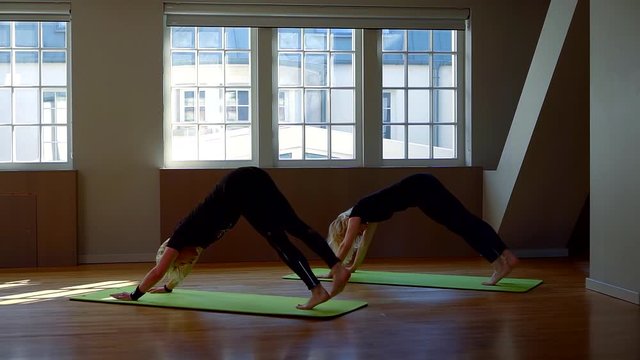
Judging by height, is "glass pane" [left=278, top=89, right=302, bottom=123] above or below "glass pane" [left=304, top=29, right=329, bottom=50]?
below

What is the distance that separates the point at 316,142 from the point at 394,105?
862 mm

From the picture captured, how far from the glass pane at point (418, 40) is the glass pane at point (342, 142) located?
1.01 metres

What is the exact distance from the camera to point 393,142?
8086 mm

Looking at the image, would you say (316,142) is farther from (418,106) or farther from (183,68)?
(183,68)

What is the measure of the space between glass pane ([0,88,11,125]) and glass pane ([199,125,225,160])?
5.90ft

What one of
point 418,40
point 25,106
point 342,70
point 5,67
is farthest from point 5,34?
point 418,40

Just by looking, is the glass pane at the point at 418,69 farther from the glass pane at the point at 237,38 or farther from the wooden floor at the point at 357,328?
the wooden floor at the point at 357,328

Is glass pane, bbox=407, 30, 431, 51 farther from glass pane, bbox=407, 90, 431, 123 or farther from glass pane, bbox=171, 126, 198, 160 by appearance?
glass pane, bbox=171, 126, 198, 160

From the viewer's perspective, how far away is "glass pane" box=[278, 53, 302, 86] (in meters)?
7.89

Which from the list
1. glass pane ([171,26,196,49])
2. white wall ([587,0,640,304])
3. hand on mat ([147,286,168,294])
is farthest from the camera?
glass pane ([171,26,196,49])

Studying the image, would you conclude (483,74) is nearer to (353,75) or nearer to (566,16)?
(353,75)

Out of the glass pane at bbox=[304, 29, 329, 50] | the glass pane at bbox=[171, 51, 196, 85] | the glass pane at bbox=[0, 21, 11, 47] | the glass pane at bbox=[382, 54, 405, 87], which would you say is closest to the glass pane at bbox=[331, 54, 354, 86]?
the glass pane at bbox=[304, 29, 329, 50]

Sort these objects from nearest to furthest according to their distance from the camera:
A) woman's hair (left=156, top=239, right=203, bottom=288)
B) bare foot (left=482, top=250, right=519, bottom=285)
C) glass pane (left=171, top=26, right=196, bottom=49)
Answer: woman's hair (left=156, top=239, right=203, bottom=288), bare foot (left=482, top=250, right=519, bottom=285), glass pane (left=171, top=26, right=196, bottom=49)

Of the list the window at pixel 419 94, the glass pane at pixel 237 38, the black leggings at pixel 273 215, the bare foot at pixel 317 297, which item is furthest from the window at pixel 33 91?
the bare foot at pixel 317 297
